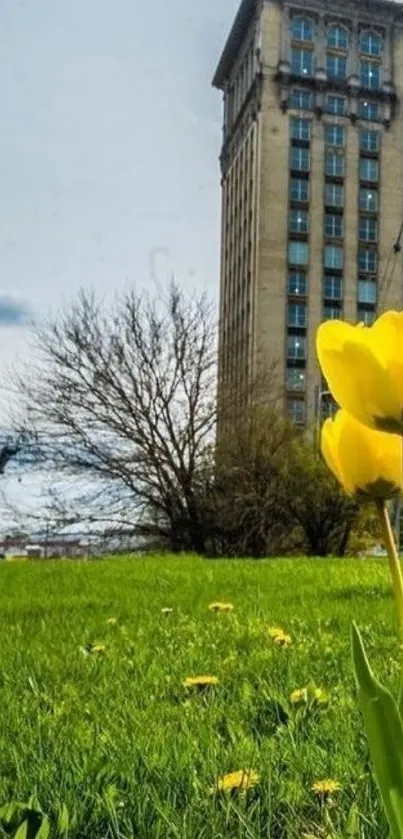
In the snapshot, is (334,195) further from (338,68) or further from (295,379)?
(295,379)

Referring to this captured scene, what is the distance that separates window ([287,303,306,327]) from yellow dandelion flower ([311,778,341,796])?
4106 cm

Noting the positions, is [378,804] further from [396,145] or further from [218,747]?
[396,145]

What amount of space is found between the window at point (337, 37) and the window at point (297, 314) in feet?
43.7

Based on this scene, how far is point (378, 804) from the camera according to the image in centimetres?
112

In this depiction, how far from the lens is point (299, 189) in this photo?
43.9m

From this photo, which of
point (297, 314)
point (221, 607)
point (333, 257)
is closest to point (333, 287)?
point (333, 257)

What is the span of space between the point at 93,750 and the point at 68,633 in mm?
1574

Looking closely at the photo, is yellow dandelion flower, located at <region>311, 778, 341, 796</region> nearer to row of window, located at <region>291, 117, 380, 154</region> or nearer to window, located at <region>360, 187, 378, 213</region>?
window, located at <region>360, 187, 378, 213</region>

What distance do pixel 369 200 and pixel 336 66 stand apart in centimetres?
699

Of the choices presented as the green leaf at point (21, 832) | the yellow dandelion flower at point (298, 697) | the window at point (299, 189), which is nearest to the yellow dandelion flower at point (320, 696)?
the yellow dandelion flower at point (298, 697)

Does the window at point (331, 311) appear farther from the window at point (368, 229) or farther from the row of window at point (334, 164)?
the row of window at point (334, 164)

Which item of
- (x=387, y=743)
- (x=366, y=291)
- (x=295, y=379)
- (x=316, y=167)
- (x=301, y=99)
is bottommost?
(x=387, y=743)

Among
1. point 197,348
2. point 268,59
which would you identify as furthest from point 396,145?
point 197,348

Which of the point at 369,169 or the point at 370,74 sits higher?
the point at 370,74
